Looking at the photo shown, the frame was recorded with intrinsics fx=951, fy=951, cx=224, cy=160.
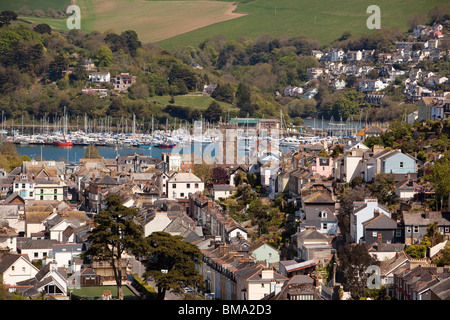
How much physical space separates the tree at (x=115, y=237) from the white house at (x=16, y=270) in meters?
1.44

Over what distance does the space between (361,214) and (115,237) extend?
5374mm

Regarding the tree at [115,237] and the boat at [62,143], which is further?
the boat at [62,143]

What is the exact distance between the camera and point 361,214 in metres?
20.8

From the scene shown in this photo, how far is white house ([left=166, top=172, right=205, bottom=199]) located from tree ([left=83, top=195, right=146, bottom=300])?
11199mm

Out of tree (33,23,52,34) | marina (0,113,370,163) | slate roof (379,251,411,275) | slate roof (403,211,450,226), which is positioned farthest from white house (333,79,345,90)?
slate roof (379,251,411,275)

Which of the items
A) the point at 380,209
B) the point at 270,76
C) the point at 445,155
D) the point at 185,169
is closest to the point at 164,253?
the point at 380,209

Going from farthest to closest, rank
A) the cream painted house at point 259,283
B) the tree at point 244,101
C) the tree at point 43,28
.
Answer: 1. the tree at point 43,28
2. the tree at point 244,101
3. the cream painted house at point 259,283

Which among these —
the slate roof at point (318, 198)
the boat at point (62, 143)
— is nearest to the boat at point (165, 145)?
the boat at point (62, 143)

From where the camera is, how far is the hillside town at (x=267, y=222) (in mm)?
17766

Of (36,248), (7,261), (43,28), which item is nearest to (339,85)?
(43,28)

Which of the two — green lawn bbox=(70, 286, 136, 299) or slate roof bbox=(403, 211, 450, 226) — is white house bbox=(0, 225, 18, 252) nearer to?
green lawn bbox=(70, 286, 136, 299)

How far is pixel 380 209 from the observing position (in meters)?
21.2

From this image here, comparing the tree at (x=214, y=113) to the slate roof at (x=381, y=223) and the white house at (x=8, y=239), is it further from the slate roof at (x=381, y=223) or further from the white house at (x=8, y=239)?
the slate roof at (x=381, y=223)

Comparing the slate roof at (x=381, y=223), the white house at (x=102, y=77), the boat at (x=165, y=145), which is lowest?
the boat at (x=165, y=145)
